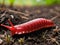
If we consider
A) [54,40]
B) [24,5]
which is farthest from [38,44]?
[24,5]

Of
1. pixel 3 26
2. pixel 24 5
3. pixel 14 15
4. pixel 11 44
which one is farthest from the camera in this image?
pixel 24 5

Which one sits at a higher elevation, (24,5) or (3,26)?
(24,5)

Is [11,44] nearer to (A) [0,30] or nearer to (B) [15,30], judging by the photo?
(B) [15,30]

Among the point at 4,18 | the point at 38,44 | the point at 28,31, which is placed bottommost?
the point at 38,44

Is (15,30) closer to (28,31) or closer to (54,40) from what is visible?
(28,31)

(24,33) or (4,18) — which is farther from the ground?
(4,18)

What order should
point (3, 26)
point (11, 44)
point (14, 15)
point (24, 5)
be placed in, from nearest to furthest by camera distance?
point (11, 44) → point (3, 26) → point (14, 15) → point (24, 5)

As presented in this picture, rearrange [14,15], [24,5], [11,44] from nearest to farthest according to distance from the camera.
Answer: [11,44], [14,15], [24,5]

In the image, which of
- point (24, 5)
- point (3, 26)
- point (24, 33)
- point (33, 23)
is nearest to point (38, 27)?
point (33, 23)

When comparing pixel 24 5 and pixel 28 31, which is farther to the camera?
pixel 24 5
